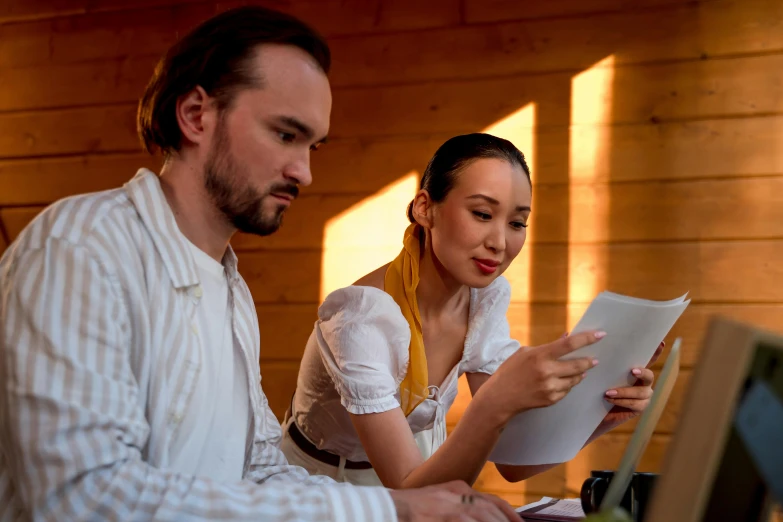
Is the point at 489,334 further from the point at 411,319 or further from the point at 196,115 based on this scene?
the point at 196,115

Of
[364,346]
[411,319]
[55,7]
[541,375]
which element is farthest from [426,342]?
[55,7]

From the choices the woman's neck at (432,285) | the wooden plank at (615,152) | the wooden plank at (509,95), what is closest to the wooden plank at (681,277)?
the wooden plank at (615,152)

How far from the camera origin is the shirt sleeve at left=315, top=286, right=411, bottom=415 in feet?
4.86

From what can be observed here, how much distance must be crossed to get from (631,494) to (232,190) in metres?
0.69

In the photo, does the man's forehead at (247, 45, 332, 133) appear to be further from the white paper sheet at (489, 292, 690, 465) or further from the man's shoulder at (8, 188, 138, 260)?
the white paper sheet at (489, 292, 690, 465)

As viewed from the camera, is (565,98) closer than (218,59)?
No

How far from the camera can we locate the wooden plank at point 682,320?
8.43ft

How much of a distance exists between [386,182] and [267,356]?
0.75 metres

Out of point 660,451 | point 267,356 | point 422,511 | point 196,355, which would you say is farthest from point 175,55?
point 660,451

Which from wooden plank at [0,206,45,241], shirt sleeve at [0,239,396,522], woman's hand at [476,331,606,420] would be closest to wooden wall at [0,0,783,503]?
wooden plank at [0,206,45,241]

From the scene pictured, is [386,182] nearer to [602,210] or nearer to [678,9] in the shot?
[602,210]

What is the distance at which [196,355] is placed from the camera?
1.09 metres

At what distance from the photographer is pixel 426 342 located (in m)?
1.73

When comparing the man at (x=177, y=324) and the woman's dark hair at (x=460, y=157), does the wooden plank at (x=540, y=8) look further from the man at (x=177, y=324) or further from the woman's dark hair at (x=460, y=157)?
the man at (x=177, y=324)
